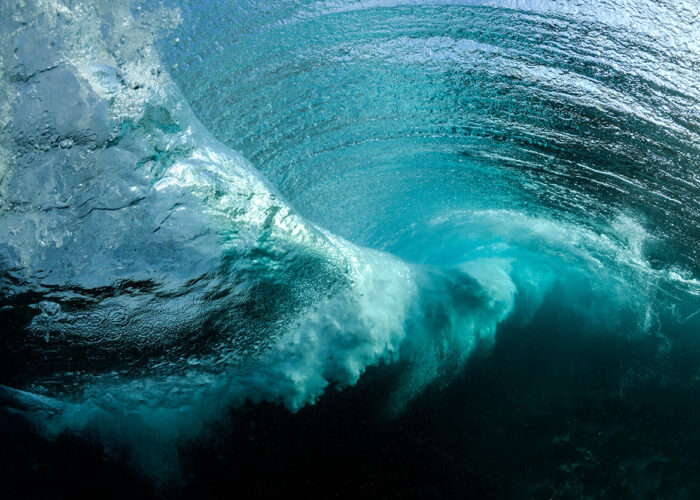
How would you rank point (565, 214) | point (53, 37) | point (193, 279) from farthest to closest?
point (565, 214), point (193, 279), point (53, 37)

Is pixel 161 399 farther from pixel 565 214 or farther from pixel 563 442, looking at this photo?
pixel 565 214

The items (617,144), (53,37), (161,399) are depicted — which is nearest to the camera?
(53,37)

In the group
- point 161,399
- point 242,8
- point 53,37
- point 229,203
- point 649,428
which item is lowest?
point 649,428

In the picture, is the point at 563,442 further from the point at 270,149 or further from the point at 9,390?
the point at 9,390

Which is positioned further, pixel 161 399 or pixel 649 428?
pixel 649 428

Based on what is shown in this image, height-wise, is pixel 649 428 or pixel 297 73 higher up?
pixel 297 73

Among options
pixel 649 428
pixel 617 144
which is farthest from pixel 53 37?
pixel 649 428
